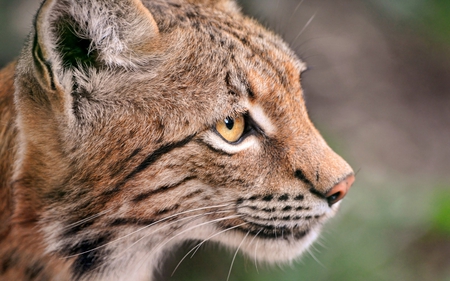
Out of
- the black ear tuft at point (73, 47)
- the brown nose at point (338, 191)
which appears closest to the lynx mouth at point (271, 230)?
the brown nose at point (338, 191)

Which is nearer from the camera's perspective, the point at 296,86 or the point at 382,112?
the point at 296,86

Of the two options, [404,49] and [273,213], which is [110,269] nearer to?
[273,213]

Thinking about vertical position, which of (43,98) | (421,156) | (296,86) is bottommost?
(43,98)

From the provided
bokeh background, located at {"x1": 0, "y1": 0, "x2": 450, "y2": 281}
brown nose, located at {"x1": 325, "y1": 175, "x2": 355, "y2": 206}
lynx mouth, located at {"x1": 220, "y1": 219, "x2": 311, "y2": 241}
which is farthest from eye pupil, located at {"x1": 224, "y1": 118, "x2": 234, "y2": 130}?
bokeh background, located at {"x1": 0, "y1": 0, "x2": 450, "y2": 281}

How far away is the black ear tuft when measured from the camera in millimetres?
2375

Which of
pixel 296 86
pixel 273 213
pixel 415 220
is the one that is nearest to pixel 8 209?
pixel 273 213

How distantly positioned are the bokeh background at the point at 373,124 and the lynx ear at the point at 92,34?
160 cm

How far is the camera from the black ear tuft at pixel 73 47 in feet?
7.79

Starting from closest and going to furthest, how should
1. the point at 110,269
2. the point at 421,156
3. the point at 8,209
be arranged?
the point at 8,209
the point at 110,269
the point at 421,156

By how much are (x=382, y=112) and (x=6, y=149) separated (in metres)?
5.75

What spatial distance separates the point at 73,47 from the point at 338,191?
1626 millimetres

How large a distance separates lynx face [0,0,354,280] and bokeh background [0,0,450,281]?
1.23 m

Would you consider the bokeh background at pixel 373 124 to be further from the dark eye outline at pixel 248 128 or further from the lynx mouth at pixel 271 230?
the dark eye outline at pixel 248 128

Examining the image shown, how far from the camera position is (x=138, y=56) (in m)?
2.63
